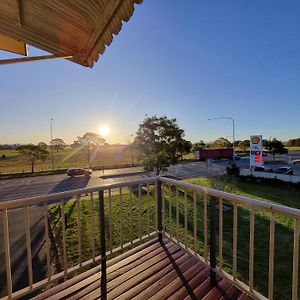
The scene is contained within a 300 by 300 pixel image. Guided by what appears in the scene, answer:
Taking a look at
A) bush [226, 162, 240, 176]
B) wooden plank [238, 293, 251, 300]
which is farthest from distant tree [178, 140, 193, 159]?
wooden plank [238, 293, 251, 300]

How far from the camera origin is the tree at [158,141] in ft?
47.5

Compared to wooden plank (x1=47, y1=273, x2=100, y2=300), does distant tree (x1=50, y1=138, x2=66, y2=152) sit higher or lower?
higher

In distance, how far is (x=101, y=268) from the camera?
227 cm

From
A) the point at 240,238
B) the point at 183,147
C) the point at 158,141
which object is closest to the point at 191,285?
the point at 240,238

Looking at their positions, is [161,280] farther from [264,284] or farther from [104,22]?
[264,284]

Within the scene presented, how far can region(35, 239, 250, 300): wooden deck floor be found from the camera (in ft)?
6.17

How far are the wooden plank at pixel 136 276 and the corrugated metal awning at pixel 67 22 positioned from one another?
6.46 feet

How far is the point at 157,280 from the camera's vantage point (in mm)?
2092

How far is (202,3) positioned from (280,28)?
4.64m

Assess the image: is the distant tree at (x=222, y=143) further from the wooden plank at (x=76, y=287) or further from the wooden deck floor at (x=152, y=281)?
the wooden plank at (x=76, y=287)

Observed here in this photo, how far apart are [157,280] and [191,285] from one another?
311 millimetres

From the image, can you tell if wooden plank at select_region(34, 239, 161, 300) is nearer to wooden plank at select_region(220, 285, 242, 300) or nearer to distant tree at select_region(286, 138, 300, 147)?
wooden plank at select_region(220, 285, 242, 300)

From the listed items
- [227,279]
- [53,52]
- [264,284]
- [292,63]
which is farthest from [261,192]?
[53,52]

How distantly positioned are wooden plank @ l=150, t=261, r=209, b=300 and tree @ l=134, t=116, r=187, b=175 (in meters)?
12.0
